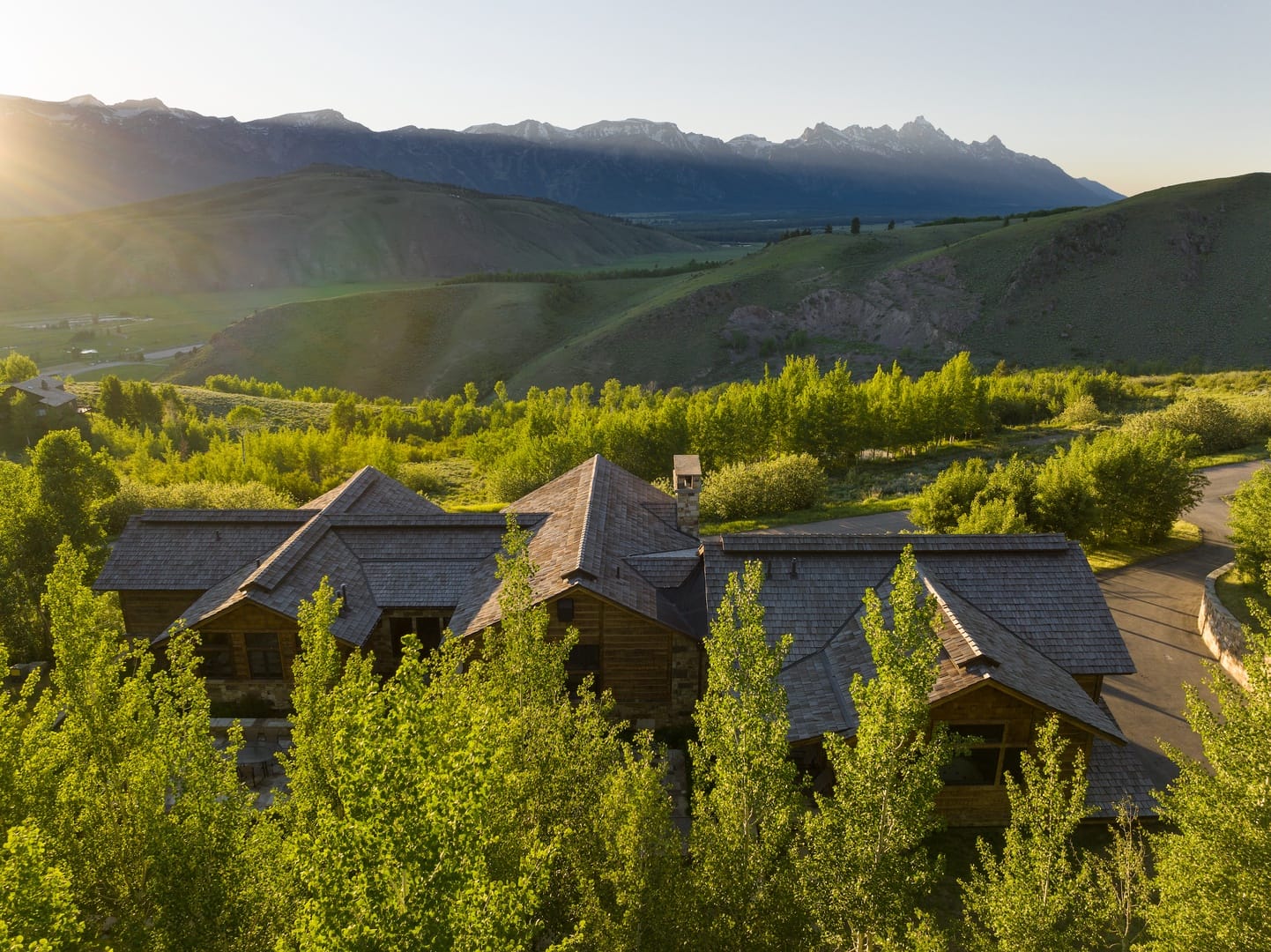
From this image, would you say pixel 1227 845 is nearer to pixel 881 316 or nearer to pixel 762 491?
pixel 762 491

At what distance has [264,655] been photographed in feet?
72.6

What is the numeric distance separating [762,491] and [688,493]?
17.0m

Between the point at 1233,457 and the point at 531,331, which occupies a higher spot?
the point at 1233,457

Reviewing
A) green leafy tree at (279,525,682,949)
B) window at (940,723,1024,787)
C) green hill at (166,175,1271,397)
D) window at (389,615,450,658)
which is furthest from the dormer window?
green hill at (166,175,1271,397)

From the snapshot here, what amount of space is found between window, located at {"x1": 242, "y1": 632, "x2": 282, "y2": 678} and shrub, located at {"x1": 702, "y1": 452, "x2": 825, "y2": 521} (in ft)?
82.3

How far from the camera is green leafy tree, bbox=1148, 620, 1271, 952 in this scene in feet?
30.4

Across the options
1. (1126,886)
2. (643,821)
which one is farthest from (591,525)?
(1126,886)

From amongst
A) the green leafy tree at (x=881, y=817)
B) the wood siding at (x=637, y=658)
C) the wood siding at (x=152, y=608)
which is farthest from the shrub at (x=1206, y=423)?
the wood siding at (x=152, y=608)

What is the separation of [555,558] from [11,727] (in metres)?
13.4

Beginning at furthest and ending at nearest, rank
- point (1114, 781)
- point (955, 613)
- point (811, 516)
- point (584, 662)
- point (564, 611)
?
point (811, 516) → point (584, 662) → point (564, 611) → point (955, 613) → point (1114, 781)

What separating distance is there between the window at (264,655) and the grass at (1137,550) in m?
31.9

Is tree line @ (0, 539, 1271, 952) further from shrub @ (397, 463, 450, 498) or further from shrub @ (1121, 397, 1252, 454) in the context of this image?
shrub @ (1121, 397, 1252, 454)

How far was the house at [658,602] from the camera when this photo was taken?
57.5ft

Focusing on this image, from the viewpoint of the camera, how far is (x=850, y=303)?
122 meters
